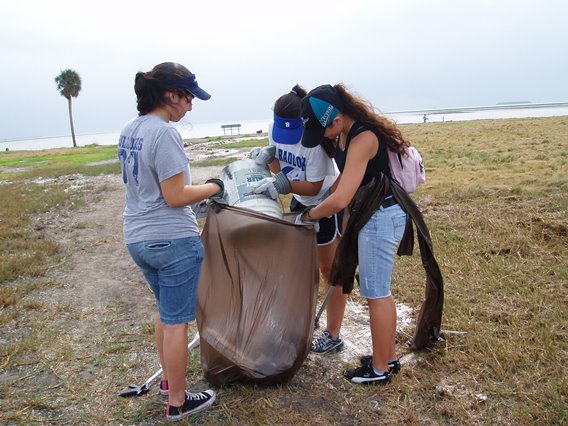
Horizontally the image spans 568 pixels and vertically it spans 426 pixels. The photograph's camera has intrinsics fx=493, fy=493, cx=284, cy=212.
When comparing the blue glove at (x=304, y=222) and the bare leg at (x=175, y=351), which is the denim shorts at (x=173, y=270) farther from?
the blue glove at (x=304, y=222)

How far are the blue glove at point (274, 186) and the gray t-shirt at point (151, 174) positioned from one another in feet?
1.58

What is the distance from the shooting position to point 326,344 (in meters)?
2.78

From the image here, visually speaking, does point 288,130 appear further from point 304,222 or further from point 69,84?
point 69,84

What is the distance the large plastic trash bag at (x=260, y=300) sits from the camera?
236cm

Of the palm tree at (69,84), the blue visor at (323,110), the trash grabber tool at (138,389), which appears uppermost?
the palm tree at (69,84)

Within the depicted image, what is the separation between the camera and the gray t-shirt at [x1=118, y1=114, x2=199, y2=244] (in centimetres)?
187

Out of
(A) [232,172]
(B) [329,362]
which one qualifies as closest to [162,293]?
(A) [232,172]

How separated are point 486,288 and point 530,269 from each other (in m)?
0.50

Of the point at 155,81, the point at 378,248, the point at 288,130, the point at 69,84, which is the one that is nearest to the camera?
the point at 155,81

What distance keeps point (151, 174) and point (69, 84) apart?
54591mm

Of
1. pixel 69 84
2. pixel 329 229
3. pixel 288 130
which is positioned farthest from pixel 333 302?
pixel 69 84

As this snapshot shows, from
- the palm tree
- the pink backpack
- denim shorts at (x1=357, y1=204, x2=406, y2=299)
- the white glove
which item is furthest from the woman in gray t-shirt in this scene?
the palm tree

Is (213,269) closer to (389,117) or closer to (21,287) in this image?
(389,117)

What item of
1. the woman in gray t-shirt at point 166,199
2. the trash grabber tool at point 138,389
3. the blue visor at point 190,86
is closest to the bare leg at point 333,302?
the woman in gray t-shirt at point 166,199
